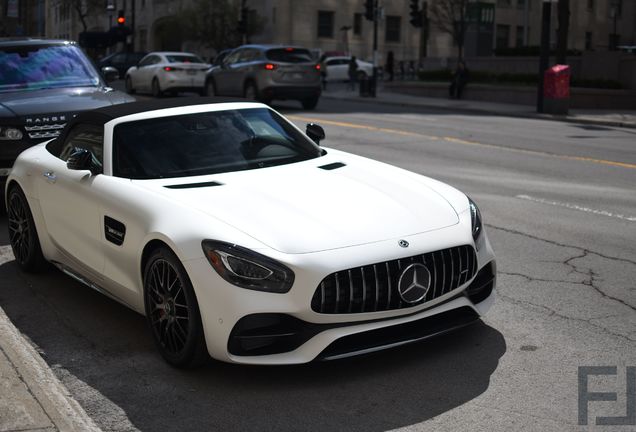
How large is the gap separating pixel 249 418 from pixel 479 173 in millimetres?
9323

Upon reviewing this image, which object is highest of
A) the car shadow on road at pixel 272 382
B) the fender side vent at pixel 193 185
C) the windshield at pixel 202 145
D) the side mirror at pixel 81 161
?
the windshield at pixel 202 145

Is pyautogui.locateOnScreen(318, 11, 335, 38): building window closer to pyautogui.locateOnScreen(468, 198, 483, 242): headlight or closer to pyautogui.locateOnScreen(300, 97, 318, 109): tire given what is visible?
pyautogui.locateOnScreen(300, 97, 318, 109): tire

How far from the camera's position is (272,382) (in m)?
4.98

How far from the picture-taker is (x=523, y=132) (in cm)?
2045

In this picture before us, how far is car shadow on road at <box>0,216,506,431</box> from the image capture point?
4.50m

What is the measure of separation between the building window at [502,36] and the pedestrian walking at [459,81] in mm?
41004

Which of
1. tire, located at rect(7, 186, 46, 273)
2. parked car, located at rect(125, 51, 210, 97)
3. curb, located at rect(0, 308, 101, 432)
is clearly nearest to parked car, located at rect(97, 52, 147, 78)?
parked car, located at rect(125, 51, 210, 97)

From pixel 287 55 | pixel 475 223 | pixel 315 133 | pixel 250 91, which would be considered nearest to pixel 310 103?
pixel 287 55

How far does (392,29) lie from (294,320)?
68804mm

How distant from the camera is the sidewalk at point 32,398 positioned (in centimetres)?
414

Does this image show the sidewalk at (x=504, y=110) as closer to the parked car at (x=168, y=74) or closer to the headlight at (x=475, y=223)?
the parked car at (x=168, y=74)

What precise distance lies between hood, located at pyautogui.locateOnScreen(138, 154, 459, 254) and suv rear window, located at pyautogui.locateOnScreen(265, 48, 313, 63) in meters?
20.5

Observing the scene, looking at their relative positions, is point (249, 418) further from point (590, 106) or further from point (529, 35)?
point (529, 35)

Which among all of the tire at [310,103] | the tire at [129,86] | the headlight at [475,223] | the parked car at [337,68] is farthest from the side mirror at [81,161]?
the parked car at [337,68]
